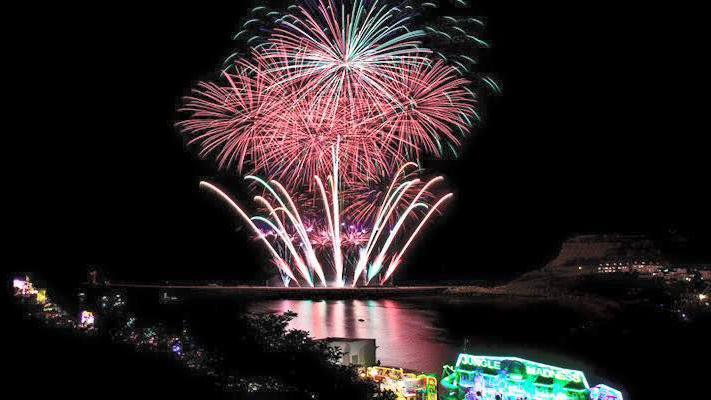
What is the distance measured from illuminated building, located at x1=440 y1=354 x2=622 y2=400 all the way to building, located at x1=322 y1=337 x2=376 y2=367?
1.59 m

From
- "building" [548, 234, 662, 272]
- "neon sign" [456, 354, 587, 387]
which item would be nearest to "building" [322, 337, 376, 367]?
"neon sign" [456, 354, 587, 387]

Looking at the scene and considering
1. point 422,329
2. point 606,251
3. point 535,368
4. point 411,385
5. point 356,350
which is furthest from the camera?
point 606,251

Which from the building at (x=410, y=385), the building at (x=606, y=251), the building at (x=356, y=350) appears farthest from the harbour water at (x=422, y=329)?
the building at (x=606, y=251)

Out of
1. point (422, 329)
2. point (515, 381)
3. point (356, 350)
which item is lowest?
point (422, 329)

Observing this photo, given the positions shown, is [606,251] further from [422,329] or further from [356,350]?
[356,350]

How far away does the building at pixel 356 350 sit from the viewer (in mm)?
9242

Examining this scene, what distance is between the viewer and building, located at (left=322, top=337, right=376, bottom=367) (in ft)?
30.3

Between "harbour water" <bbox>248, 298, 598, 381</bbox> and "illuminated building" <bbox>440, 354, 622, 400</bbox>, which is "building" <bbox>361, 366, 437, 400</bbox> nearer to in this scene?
"illuminated building" <bbox>440, 354, 622, 400</bbox>

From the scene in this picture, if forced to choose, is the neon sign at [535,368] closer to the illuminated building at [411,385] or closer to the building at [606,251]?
the illuminated building at [411,385]

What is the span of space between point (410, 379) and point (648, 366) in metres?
6.50

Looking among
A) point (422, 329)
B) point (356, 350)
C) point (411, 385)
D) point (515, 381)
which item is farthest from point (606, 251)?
point (515, 381)

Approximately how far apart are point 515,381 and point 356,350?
111 inches

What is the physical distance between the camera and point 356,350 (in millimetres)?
9312

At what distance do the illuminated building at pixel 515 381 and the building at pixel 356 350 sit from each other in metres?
1.59
